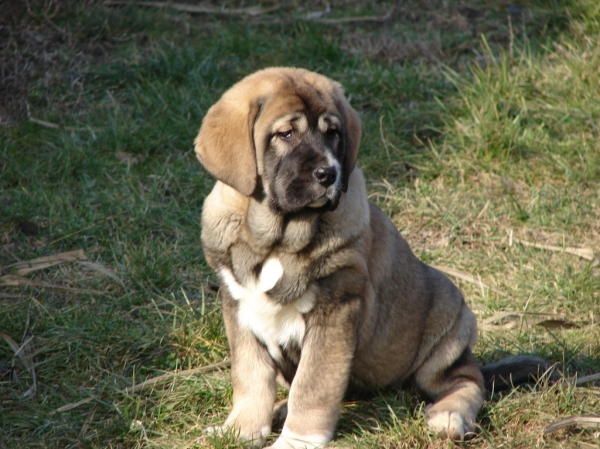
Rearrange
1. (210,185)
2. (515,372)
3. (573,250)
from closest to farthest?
(515,372), (573,250), (210,185)

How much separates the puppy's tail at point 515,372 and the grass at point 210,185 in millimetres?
79

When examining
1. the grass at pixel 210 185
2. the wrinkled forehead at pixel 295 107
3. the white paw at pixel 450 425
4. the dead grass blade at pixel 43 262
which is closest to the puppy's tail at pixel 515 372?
the grass at pixel 210 185

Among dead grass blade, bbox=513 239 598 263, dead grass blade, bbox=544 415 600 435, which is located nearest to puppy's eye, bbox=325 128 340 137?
dead grass blade, bbox=544 415 600 435

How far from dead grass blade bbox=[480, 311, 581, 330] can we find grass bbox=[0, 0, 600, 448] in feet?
0.04

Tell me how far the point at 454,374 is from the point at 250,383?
3.40 feet

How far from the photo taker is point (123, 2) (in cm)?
821

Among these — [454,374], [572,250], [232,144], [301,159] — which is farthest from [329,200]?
[572,250]

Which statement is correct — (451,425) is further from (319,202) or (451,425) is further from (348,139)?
(348,139)

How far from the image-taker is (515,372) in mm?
4070

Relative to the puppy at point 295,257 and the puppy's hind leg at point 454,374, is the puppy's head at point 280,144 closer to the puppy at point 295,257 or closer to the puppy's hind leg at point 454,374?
the puppy at point 295,257

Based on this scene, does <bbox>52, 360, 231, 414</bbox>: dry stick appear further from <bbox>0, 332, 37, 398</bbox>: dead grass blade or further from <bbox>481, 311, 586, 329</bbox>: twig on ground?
<bbox>481, 311, 586, 329</bbox>: twig on ground

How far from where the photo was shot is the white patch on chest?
354 centimetres

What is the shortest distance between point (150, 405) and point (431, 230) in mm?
2658

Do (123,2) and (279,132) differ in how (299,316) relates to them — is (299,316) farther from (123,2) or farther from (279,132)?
(123,2)
